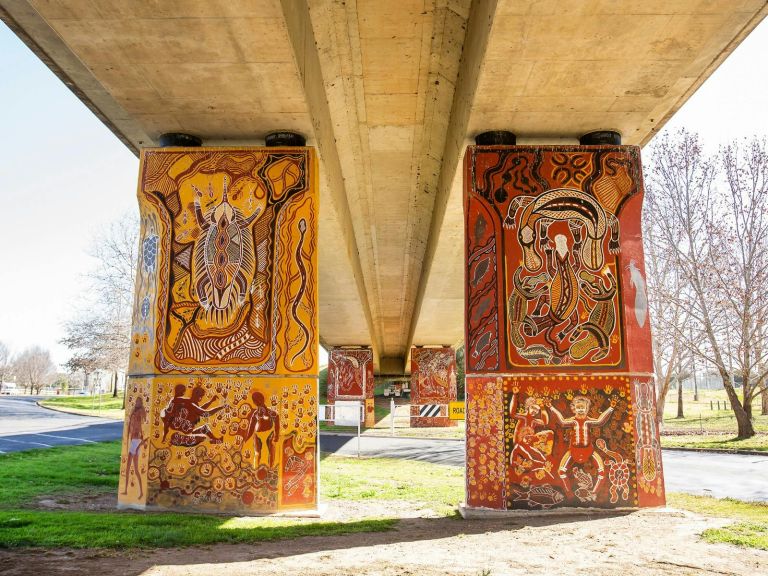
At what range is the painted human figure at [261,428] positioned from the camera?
7387mm

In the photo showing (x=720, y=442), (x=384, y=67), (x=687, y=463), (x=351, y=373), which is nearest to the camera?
(x=384, y=67)

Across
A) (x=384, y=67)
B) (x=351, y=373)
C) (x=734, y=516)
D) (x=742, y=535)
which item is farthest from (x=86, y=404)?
(x=742, y=535)

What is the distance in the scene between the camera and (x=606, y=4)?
5.43 metres

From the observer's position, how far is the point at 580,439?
7.33 m

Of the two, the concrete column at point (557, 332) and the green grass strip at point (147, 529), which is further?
the concrete column at point (557, 332)

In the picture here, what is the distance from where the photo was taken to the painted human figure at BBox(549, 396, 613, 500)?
724 centimetres

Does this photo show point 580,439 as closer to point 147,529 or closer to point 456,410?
point 147,529

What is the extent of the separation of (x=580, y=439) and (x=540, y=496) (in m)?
0.83

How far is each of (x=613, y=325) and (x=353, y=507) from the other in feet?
13.7

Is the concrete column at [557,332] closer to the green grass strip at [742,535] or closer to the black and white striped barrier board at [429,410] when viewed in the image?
the green grass strip at [742,535]

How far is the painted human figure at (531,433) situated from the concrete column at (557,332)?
1 centimetres

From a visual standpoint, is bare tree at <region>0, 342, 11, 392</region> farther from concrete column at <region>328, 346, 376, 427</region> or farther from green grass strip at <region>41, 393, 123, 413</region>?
concrete column at <region>328, 346, 376, 427</region>

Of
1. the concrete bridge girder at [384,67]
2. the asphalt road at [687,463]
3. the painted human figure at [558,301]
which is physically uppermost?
the concrete bridge girder at [384,67]


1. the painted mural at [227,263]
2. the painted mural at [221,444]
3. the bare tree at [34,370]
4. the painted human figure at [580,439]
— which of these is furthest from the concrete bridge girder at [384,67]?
the bare tree at [34,370]
